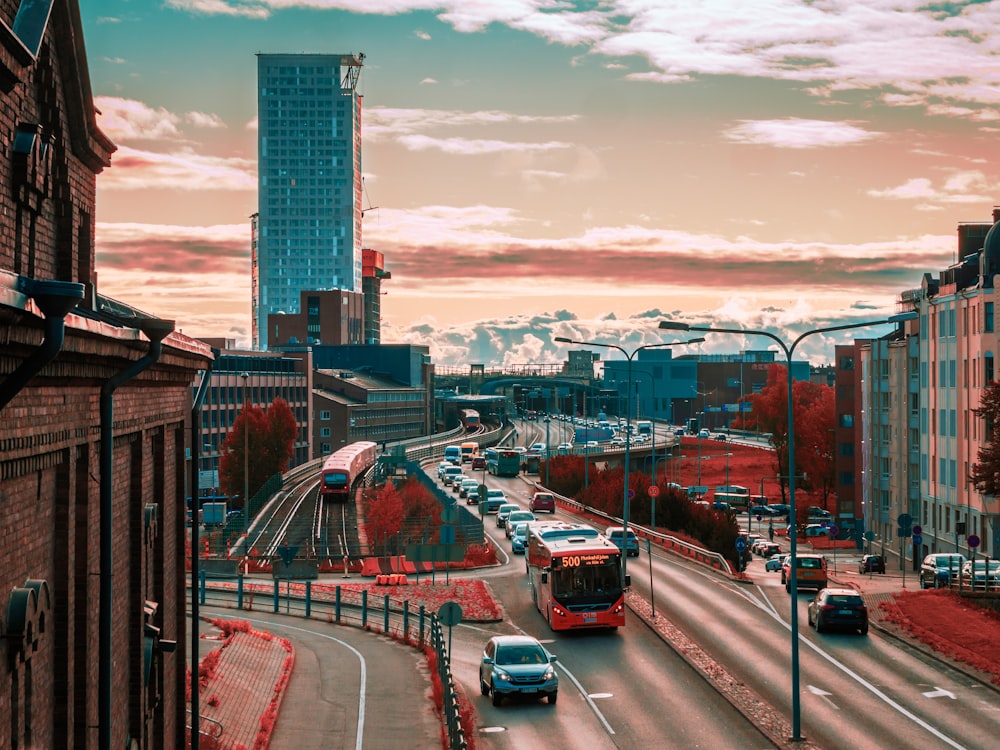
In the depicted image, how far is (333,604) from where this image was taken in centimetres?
5009

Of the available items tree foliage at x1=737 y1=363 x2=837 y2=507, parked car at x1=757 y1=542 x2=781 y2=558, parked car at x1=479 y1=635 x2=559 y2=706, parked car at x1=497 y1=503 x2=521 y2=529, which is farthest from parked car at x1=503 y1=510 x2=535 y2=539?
tree foliage at x1=737 y1=363 x2=837 y2=507

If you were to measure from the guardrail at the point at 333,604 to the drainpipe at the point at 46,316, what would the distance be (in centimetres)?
2714

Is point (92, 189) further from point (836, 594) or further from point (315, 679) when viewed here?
point (836, 594)

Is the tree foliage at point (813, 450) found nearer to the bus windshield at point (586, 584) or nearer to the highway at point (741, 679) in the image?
the highway at point (741, 679)

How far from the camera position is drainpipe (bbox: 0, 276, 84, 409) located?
8.51m

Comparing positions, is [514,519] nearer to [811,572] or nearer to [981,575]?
[811,572]

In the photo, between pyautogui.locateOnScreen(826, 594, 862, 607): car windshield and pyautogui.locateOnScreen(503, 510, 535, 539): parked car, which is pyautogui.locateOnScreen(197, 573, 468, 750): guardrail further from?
pyautogui.locateOnScreen(503, 510, 535, 539): parked car

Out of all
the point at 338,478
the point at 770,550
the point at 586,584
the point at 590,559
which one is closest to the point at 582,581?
the point at 586,584

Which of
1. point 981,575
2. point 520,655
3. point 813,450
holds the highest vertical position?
point 813,450

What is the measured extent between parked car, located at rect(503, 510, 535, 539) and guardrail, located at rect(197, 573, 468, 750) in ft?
57.0

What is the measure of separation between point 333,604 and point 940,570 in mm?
24835

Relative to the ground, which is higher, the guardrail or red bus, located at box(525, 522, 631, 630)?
red bus, located at box(525, 522, 631, 630)

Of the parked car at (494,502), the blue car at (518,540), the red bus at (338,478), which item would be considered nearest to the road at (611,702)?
the blue car at (518,540)

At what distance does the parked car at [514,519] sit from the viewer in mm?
72131
